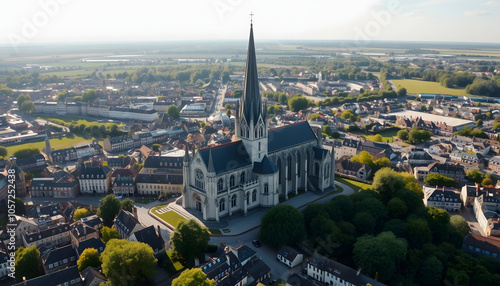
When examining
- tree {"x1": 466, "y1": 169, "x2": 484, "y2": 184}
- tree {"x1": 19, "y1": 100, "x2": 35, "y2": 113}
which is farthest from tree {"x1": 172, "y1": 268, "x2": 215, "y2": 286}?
tree {"x1": 19, "y1": 100, "x2": 35, "y2": 113}

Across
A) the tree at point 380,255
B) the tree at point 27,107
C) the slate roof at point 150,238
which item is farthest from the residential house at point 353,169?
the tree at point 27,107

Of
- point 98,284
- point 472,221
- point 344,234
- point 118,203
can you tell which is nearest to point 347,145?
point 472,221

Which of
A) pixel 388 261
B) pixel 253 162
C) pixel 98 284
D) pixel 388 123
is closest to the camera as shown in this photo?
pixel 98 284

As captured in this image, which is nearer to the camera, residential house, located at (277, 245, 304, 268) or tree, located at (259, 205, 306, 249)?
residential house, located at (277, 245, 304, 268)

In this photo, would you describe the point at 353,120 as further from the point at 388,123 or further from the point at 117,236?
the point at 117,236

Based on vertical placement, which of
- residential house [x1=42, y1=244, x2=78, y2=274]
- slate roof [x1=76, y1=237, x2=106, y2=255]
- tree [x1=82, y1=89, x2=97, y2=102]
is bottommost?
residential house [x1=42, y1=244, x2=78, y2=274]

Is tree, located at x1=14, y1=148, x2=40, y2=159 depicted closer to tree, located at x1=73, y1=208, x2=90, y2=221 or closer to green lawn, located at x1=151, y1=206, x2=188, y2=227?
tree, located at x1=73, y1=208, x2=90, y2=221

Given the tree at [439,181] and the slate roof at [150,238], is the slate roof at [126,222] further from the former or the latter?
the tree at [439,181]
